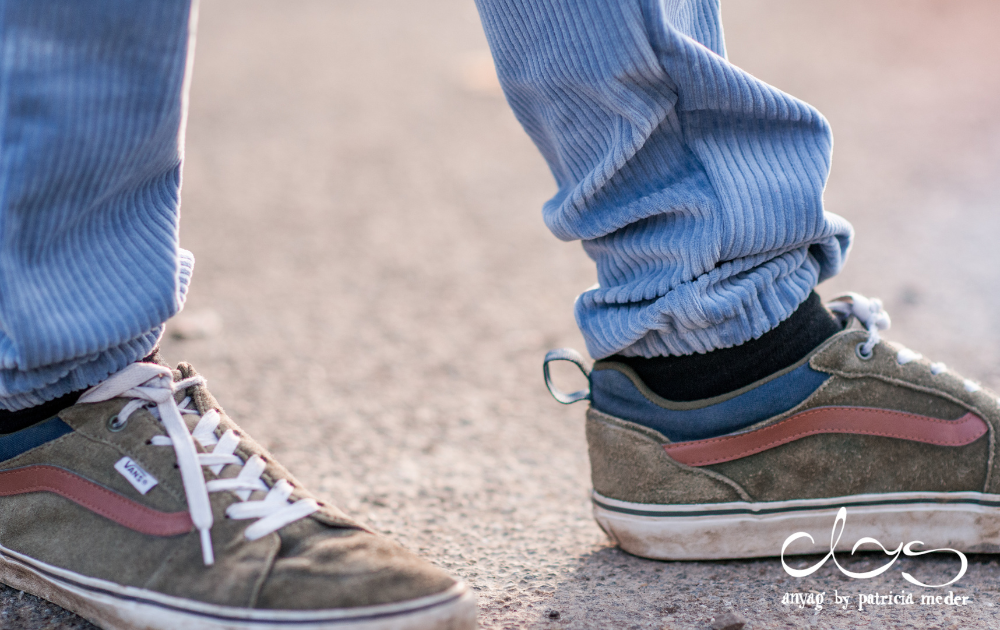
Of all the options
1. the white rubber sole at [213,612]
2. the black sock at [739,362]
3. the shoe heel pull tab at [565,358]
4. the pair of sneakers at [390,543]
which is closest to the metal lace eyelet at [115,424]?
the pair of sneakers at [390,543]

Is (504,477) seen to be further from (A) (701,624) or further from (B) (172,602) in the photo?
(B) (172,602)

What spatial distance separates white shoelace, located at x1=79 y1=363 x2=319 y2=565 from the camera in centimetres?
71

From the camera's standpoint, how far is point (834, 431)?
90 cm

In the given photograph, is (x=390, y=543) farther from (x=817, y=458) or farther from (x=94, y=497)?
(x=817, y=458)

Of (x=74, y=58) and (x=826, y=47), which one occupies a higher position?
(x=74, y=58)

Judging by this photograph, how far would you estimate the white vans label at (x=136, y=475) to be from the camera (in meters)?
0.73

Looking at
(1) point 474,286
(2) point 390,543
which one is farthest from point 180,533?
(1) point 474,286

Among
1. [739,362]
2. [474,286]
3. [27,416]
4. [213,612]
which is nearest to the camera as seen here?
[213,612]

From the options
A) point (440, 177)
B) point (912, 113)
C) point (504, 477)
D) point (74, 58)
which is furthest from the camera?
point (912, 113)

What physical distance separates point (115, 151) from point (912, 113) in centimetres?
A: 363

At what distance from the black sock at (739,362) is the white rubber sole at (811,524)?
0.45 feet

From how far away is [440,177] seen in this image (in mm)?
3117

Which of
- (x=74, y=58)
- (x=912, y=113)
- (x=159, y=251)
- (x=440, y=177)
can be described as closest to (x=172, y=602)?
(x=159, y=251)

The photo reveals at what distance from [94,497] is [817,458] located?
769mm
